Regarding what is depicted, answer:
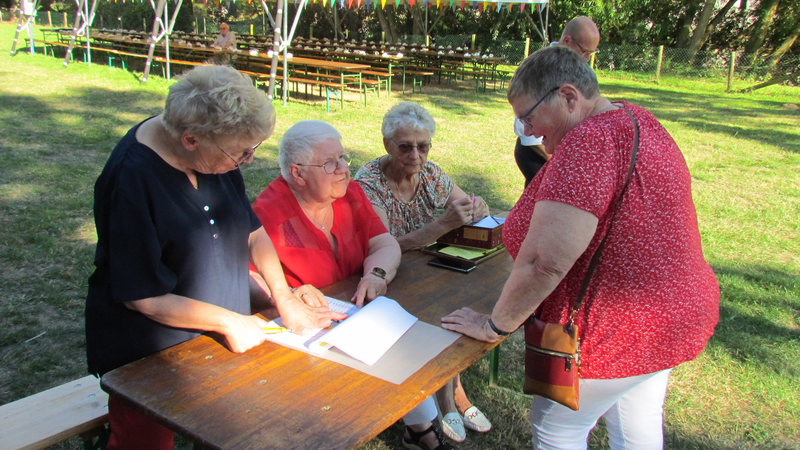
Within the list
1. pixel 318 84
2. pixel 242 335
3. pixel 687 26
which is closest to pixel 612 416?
pixel 242 335

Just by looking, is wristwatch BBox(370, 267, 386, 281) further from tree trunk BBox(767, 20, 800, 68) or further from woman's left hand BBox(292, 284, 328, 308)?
tree trunk BBox(767, 20, 800, 68)

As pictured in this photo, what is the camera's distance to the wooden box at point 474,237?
243 centimetres

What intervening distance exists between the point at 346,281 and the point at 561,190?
1070mm

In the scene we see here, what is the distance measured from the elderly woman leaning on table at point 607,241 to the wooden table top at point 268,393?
13.1 inches

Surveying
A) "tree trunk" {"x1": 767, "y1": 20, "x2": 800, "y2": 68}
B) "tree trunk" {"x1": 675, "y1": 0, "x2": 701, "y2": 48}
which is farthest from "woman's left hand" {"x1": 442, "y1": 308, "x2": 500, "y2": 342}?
"tree trunk" {"x1": 675, "y1": 0, "x2": 701, "y2": 48}

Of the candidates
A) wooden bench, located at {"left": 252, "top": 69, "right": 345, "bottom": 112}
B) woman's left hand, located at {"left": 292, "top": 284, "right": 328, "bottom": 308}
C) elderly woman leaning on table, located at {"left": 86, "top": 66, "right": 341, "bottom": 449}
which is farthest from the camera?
wooden bench, located at {"left": 252, "top": 69, "right": 345, "bottom": 112}

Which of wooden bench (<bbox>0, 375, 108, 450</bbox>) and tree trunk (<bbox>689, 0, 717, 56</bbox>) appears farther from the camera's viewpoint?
tree trunk (<bbox>689, 0, 717, 56</bbox>)

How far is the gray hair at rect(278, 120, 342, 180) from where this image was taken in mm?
2127

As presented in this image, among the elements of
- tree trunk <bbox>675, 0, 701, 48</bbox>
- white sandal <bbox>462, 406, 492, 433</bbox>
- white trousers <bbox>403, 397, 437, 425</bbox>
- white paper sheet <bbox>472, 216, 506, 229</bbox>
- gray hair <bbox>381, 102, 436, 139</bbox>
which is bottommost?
white sandal <bbox>462, 406, 492, 433</bbox>

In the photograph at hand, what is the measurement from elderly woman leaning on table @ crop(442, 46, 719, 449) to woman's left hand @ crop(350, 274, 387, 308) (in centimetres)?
51

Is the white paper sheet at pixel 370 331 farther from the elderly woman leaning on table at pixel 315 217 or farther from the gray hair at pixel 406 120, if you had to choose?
the gray hair at pixel 406 120

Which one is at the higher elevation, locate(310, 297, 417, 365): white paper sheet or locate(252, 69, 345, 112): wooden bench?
locate(252, 69, 345, 112): wooden bench

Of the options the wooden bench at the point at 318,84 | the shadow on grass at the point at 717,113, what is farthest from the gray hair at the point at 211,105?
the shadow on grass at the point at 717,113

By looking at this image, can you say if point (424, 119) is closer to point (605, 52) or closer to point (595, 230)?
point (595, 230)
